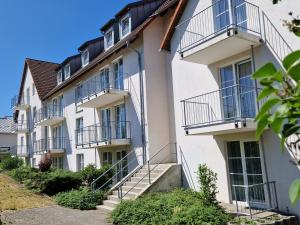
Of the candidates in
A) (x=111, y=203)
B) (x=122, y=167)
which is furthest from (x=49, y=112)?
(x=111, y=203)

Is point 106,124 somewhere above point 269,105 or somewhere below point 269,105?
above

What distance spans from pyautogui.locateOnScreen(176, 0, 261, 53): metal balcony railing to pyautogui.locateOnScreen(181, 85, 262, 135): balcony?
6.97 ft

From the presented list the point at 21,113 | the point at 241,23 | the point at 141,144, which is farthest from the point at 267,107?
the point at 21,113

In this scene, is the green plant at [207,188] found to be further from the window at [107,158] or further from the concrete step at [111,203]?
the window at [107,158]

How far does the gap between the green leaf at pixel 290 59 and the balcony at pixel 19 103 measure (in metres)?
41.0

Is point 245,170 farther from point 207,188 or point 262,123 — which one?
point 262,123

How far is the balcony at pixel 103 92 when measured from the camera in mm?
18766

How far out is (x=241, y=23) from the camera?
12.6 meters

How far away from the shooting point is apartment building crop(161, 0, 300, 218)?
10.9 metres

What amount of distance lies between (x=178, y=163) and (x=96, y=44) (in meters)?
14.8

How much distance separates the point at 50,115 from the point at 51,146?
3.06m

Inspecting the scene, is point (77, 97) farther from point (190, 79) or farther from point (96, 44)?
point (190, 79)

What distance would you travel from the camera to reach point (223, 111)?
42.7 feet

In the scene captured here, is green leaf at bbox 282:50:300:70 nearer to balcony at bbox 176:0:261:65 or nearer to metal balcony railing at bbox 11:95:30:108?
balcony at bbox 176:0:261:65
